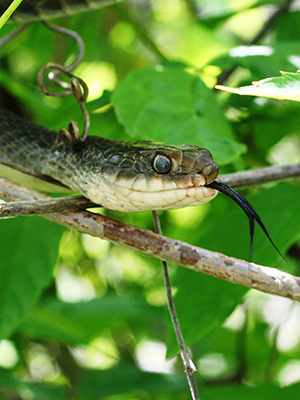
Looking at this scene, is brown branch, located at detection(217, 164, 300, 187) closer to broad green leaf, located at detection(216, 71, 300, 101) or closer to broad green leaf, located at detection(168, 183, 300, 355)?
Answer: broad green leaf, located at detection(168, 183, 300, 355)

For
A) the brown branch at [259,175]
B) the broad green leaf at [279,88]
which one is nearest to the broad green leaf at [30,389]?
the brown branch at [259,175]

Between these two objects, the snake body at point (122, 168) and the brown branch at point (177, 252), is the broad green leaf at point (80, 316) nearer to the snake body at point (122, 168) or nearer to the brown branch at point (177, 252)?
the snake body at point (122, 168)

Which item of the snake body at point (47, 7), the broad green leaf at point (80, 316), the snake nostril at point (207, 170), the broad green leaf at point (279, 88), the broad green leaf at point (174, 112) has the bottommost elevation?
the broad green leaf at point (279, 88)

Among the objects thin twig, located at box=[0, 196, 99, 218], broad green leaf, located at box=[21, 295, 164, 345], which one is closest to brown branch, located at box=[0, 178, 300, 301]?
thin twig, located at box=[0, 196, 99, 218]

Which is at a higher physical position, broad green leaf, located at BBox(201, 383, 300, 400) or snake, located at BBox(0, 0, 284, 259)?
snake, located at BBox(0, 0, 284, 259)

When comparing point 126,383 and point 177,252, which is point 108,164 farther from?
point 126,383

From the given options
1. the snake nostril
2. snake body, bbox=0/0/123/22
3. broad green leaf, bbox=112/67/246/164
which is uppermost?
snake body, bbox=0/0/123/22
